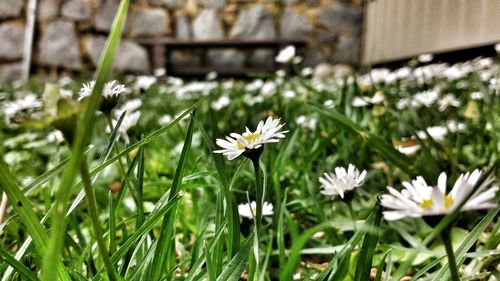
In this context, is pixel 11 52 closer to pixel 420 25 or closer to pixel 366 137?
pixel 420 25

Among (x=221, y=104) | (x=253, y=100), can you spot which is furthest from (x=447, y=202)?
(x=253, y=100)

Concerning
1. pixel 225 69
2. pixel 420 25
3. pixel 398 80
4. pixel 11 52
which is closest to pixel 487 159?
pixel 398 80

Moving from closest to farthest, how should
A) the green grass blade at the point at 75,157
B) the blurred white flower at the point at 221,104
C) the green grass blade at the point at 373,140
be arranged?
the green grass blade at the point at 75,157 < the green grass blade at the point at 373,140 < the blurred white flower at the point at 221,104

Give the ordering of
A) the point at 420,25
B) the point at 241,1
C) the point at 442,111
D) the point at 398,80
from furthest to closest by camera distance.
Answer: the point at 241,1
the point at 420,25
the point at 398,80
the point at 442,111

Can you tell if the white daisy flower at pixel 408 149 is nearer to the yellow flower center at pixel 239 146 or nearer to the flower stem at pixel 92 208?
the yellow flower center at pixel 239 146

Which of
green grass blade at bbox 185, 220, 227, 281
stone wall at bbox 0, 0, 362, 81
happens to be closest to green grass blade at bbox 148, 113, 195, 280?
green grass blade at bbox 185, 220, 227, 281

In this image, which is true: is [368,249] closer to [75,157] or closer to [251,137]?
[251,137]

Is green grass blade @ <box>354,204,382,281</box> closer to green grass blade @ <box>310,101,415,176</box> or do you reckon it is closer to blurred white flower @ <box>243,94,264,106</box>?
green grass blade @ <box>310,101,415,176</box>

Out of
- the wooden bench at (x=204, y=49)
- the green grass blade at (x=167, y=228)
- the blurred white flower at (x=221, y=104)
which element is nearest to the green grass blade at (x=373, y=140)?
the green grass blade at (x=167, y=228)
